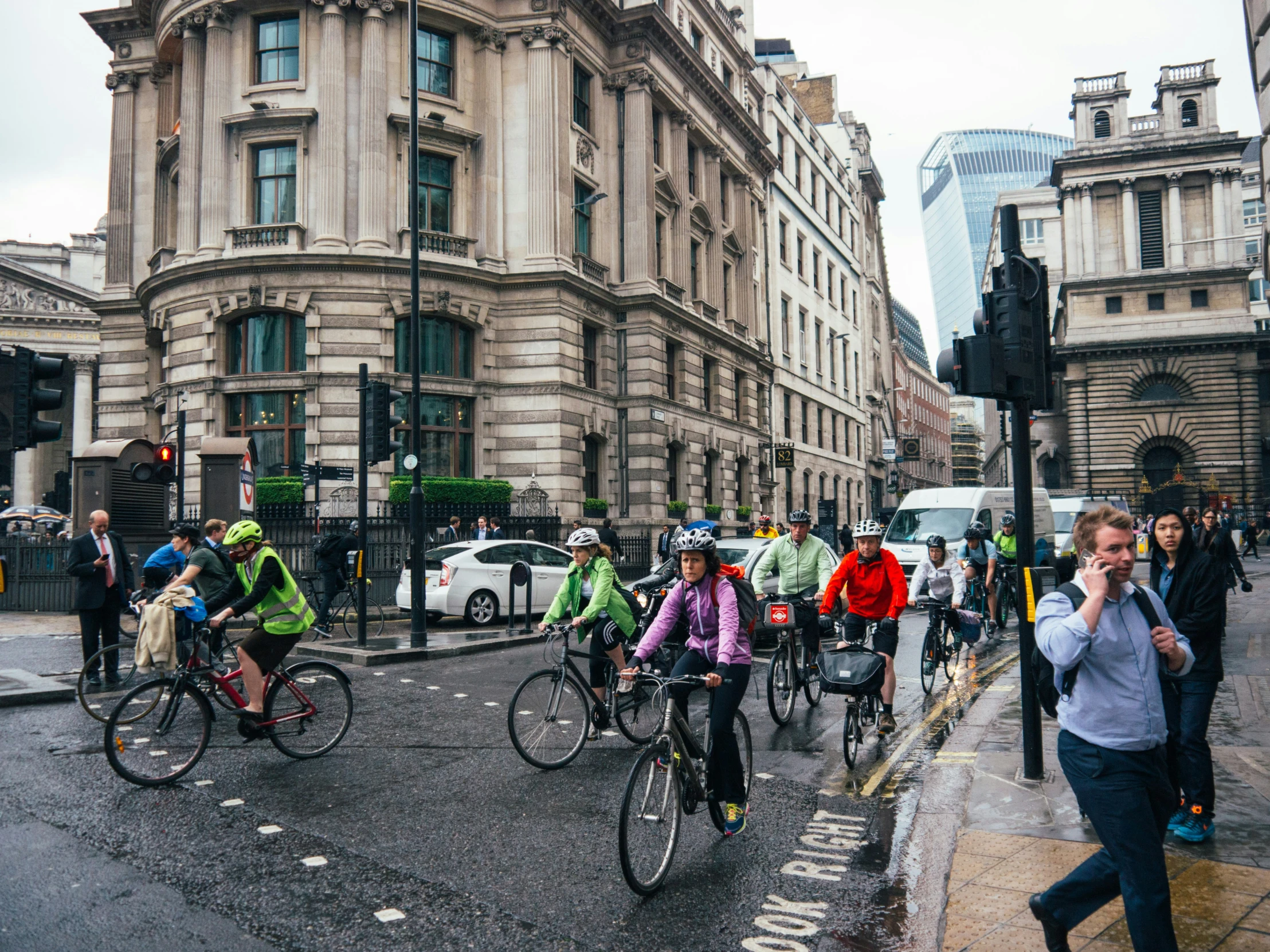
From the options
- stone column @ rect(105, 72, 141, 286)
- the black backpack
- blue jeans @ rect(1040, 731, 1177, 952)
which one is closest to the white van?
the black backpack

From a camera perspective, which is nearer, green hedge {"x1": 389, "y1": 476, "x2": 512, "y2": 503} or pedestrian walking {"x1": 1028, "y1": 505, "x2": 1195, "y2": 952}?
pedestrian walking {"x1": 1028, "y1": 505, "x2": 1195, "y2": 952}

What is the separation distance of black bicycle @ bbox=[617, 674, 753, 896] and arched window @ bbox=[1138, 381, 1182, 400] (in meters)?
64.2

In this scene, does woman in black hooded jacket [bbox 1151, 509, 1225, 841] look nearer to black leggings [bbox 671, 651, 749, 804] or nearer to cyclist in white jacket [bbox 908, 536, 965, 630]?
black leggings [bbox 671, 651, 749, 804]

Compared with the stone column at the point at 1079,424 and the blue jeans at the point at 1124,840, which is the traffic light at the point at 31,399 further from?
the stone column at the point at 1079,424

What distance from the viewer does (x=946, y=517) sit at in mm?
21109

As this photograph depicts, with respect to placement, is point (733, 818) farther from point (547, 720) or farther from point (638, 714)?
point (638, 714)

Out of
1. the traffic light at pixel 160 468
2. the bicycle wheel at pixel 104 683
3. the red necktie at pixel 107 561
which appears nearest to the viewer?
the bicycle wheel at pixel 104 683

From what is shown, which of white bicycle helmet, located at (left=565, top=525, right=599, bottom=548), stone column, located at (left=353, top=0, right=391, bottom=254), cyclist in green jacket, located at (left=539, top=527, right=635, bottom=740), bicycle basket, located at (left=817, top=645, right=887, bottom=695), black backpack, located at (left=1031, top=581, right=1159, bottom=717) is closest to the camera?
black backpack, located at (left=1031, top=581, right=1159, bottom=717)

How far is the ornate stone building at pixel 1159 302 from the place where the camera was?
193ft

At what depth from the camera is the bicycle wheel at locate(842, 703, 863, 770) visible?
7.31m

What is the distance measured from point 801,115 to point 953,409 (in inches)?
5077

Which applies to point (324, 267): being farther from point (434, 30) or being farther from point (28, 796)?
point (28, 796)

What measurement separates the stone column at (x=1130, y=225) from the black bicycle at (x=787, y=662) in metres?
62.0

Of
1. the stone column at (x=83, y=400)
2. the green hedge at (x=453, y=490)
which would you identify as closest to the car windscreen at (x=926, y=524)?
the green hedge at (x=453, y=490)
